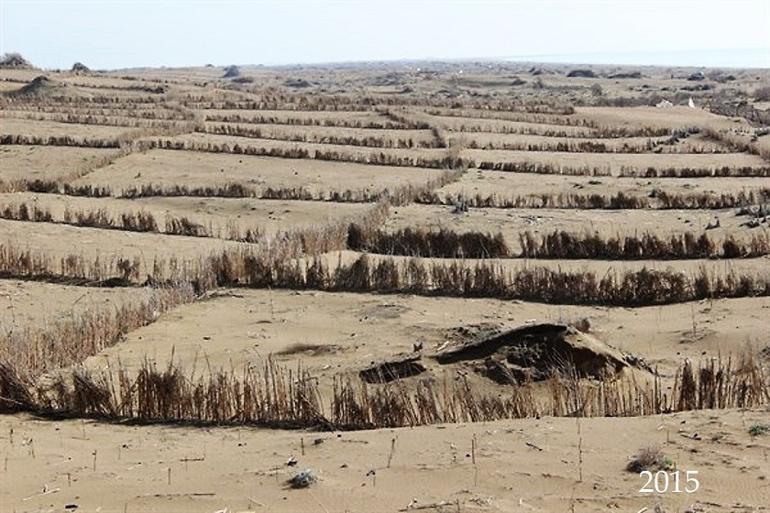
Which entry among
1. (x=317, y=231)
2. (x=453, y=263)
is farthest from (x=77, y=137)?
(x=453, y=263)

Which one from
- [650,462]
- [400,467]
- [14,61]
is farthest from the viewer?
[14,61]

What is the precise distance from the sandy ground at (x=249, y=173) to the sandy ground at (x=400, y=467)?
546 inches

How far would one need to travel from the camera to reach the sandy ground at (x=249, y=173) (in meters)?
20.4

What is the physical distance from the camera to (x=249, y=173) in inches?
850

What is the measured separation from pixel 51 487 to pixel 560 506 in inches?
113

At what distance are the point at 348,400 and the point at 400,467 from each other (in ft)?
3.69

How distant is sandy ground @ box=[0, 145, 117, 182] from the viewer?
21594 mm

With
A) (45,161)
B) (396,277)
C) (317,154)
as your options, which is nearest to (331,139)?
(317,154)

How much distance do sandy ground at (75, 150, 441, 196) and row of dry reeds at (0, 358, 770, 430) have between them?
12.9 m

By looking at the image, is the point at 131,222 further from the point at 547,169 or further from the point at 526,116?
the point at 526,116

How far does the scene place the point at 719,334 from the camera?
29.3 ft

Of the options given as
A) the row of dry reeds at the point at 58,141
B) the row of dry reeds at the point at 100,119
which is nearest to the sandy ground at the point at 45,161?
the row of dry reeds at the point at 58,141

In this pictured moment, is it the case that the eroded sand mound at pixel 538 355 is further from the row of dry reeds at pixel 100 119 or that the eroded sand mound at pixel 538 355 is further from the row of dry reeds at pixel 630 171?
the row of dry reeds at pixel 100 119

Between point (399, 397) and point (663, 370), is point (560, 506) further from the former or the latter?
point (663, 370)
